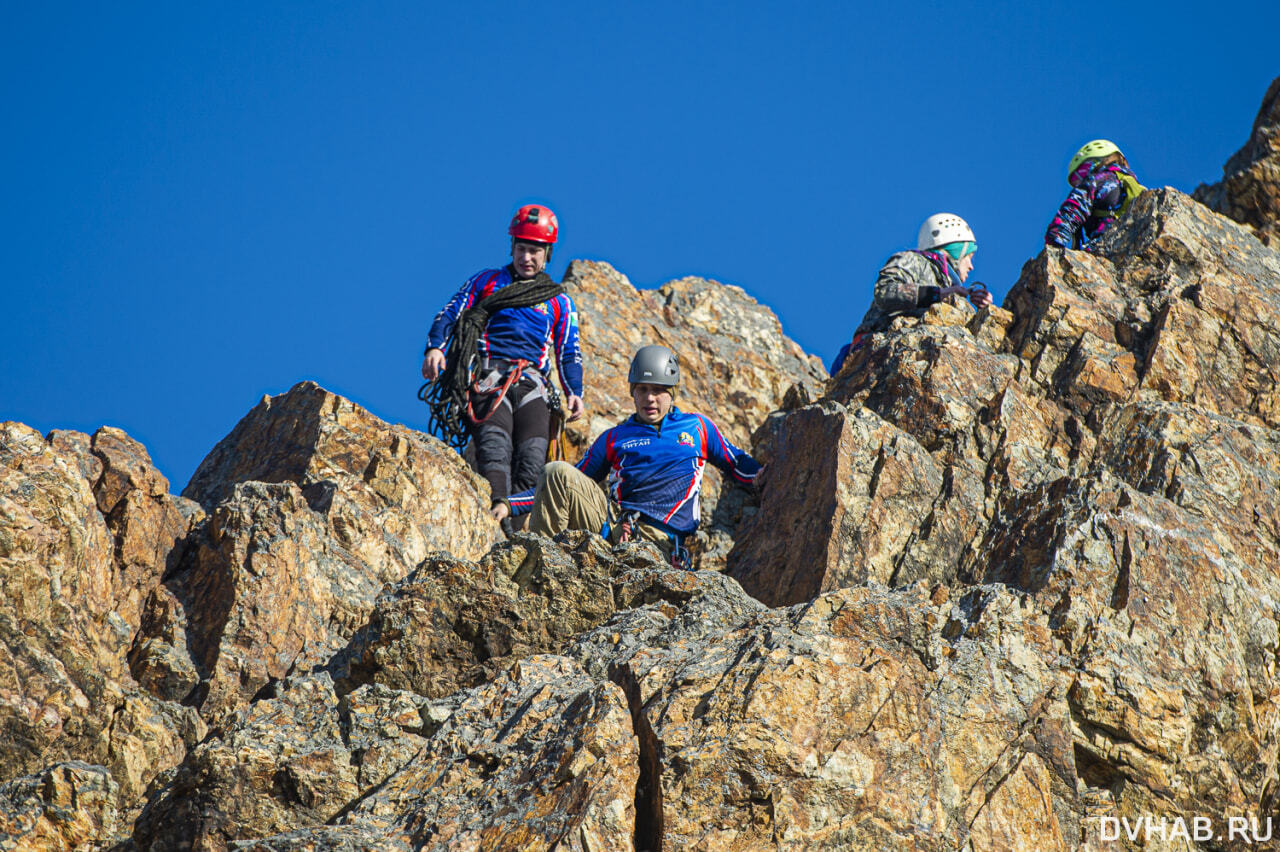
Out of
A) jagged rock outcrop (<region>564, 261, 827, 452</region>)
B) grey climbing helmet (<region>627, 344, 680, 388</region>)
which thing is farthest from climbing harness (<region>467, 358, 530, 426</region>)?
jagged rock outcrop (<region>564, 261, 827, 452</region>)

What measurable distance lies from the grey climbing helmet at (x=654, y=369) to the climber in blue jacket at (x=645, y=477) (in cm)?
1

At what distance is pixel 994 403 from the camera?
1480cm

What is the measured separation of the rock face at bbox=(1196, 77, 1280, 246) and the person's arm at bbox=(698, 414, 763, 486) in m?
9.03

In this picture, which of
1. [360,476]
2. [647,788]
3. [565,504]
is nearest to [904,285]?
[565,504]

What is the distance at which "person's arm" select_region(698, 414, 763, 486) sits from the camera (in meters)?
16.0

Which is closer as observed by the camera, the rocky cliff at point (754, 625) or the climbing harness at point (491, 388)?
the rocky cliff at point (754, 625)

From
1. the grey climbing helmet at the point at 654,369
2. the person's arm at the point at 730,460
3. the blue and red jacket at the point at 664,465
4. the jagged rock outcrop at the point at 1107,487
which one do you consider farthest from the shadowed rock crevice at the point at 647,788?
the grey climbing helmet at the point at 654,369

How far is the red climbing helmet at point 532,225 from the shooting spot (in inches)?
723

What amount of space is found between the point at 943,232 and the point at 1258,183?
15.7 feet

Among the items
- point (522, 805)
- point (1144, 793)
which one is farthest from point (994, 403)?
point (522, 805)

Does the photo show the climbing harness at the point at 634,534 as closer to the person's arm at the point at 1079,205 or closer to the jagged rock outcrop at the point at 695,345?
the jagged rock outcrop at the point at 695,345

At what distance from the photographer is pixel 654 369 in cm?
1691

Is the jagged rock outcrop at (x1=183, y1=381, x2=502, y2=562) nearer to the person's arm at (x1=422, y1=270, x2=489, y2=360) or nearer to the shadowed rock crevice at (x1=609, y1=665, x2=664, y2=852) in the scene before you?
the person's arm at (x1=422, y1=270, x2=489, y2=360)

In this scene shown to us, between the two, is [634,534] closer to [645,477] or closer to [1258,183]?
[645,477]
